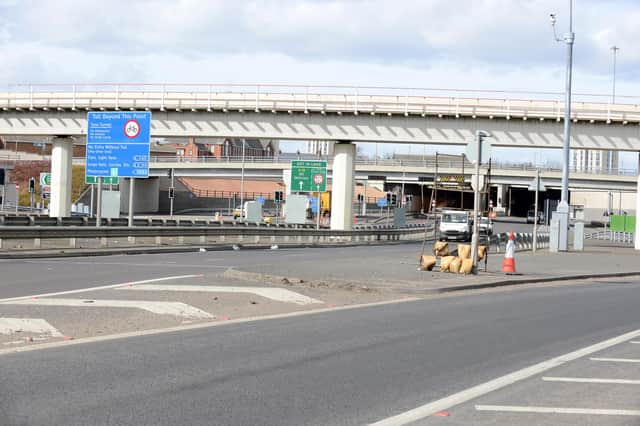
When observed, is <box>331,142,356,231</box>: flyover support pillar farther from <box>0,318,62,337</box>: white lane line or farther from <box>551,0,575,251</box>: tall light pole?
<box>0,318,62,337</box>: white lane line

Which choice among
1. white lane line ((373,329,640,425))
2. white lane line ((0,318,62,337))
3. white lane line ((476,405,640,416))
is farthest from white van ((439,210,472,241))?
white lane line ((476,405,640,416))

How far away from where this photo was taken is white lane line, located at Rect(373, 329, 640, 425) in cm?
735

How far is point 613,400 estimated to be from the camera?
27.0 ft

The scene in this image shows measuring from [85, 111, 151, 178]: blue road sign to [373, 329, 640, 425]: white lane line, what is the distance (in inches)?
1067

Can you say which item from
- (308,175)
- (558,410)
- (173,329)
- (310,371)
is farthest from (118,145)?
(558,410)

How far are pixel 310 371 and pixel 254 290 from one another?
7.73m

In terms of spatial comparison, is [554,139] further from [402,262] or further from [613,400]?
[613,400]

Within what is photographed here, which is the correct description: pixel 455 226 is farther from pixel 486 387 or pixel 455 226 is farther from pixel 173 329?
pixel 486 387

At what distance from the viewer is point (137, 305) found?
1420 centimetres

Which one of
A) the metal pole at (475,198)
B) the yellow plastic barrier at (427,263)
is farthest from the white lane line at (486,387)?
the yellow plastic barrier at (427,263)

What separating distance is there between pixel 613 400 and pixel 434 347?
126 inches

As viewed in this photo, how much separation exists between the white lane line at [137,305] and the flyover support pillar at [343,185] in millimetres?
37658

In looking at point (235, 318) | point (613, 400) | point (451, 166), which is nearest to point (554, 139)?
point (235, 318)

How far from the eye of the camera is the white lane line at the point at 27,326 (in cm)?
1138
